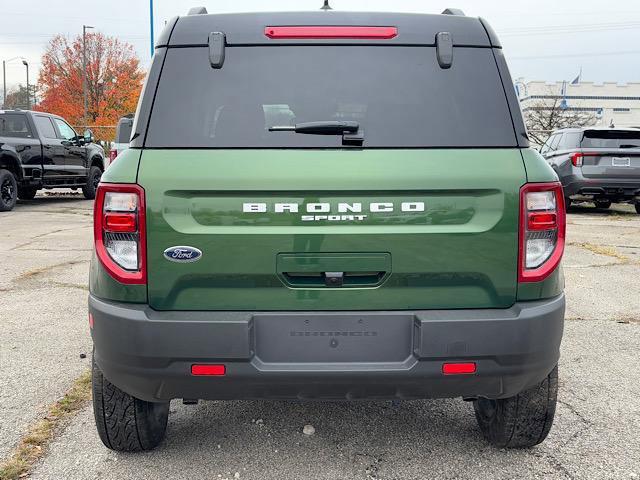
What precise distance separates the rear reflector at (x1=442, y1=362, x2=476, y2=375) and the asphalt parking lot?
65 centimetres

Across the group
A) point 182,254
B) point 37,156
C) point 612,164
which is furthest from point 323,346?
point 37,156

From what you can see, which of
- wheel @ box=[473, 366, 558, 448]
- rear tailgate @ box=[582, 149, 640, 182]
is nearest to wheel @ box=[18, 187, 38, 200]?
rear tailgate @ box=[582, 149, 640, 182]

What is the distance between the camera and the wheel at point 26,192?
46.2 ft

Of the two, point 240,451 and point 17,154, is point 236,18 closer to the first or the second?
point 240,451

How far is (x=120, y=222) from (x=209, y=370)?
65cm

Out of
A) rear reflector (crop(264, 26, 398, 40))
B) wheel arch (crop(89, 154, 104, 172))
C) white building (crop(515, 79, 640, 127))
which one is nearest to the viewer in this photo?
rear reflector (crop(264, 26, 398, 40))

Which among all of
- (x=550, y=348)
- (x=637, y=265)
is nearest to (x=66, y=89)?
(x=637, y=265)

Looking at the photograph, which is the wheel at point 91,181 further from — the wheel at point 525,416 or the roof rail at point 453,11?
the wheel at point 525,416

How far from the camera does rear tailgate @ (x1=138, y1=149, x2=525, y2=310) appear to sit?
7.38 feet

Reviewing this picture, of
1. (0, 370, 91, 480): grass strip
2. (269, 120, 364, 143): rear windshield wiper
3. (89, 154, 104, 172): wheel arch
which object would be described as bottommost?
(0, 370, 91, 480): grass strip

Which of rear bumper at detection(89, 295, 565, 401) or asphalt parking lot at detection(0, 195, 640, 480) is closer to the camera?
rear bumper at detection(89, 295, 565, 401)

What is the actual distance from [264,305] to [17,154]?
40.5 ft

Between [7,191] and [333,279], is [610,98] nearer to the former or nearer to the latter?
[7,191]

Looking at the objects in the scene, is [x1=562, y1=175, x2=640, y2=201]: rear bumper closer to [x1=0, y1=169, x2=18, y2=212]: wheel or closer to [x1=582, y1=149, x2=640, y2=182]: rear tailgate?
[x1=582, y1=149, x2=640, y2=182]: rear tailgate
